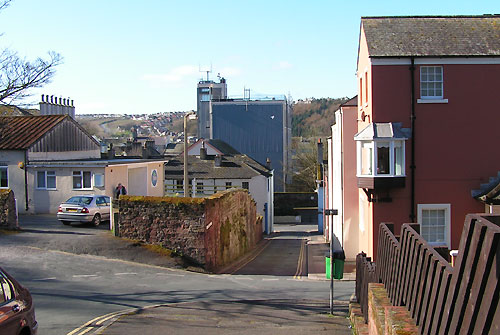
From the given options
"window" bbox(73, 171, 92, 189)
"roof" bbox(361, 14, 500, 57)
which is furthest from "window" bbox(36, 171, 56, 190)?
"roof" bbox(361, 14, 500, 57)

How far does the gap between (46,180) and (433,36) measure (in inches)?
775

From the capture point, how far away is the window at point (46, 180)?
30875mm

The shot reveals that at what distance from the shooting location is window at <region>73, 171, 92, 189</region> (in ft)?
100

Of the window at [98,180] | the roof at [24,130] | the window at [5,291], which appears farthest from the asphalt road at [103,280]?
the roof at [24,130]

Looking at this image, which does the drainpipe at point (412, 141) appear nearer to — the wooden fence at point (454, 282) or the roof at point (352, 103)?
the roof at point (352, 103)

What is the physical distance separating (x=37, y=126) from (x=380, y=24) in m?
19.8

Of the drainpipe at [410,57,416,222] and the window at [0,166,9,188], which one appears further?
the window at [0,166,9,188]

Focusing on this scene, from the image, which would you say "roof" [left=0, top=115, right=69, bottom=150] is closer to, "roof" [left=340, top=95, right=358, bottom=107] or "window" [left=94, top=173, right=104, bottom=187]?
"window" [left=94, top=173, right=104, bottom=187]

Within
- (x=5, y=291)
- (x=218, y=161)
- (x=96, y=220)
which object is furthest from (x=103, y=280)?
(x=218, y=161)

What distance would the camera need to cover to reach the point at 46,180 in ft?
102

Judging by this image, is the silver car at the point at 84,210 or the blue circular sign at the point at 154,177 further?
the blue circular sign at the point at 154,177

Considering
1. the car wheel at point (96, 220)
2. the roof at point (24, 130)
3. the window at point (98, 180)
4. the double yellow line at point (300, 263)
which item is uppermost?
the roof at point (24, 130)

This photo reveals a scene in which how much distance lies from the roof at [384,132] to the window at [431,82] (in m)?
1.51

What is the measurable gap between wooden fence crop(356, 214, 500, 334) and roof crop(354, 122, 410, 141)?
1385 centimetres
